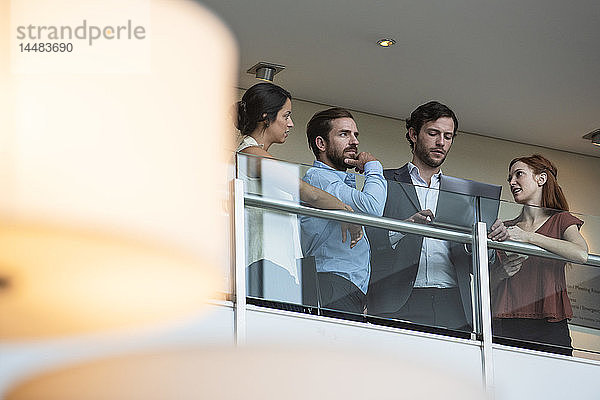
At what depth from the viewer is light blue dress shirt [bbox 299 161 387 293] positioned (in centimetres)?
164

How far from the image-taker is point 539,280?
201cm

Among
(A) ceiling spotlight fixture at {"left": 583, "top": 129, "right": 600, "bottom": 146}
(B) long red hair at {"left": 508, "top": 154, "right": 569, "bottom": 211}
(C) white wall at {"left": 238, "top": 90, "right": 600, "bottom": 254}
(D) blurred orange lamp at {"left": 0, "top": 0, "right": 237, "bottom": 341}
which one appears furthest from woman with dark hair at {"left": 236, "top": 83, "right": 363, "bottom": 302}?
(A) ceiling spotlight fixture at {"left": 583, "top": 129, "right": 600, "bottom": 146}

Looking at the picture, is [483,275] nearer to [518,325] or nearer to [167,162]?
[518,325]

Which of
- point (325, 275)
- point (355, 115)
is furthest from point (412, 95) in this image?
point (325, 275)

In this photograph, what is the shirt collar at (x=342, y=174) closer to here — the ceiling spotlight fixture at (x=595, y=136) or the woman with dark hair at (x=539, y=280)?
the woman with dark hair at (x=539, y=280)

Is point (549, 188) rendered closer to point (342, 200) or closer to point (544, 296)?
point (544, 296)

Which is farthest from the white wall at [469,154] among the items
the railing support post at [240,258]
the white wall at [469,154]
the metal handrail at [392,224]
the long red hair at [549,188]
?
the railing support post at [240,258]

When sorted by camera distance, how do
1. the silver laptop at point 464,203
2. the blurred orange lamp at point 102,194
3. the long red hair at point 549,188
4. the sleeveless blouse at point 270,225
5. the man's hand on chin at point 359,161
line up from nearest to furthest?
the blurred orange lamp at point 102,194 < the sleeveless blouse at point 270,225 < the man's hand on chin at point 359,161 < the silver laptop at point 464,203 < the long red hair at point 549,188

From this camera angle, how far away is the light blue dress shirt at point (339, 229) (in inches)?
64.5

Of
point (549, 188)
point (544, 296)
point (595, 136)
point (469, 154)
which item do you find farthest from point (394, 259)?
point (595, 136)

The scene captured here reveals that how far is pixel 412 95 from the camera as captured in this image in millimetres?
3580

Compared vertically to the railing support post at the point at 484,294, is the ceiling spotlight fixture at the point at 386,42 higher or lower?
higher

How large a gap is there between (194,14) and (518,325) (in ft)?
5.93

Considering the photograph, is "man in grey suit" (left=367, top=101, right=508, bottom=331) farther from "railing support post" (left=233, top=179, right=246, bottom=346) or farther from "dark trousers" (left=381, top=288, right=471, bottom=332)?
"railing support post" (left=233, top=179, right=246, bottom=346)
